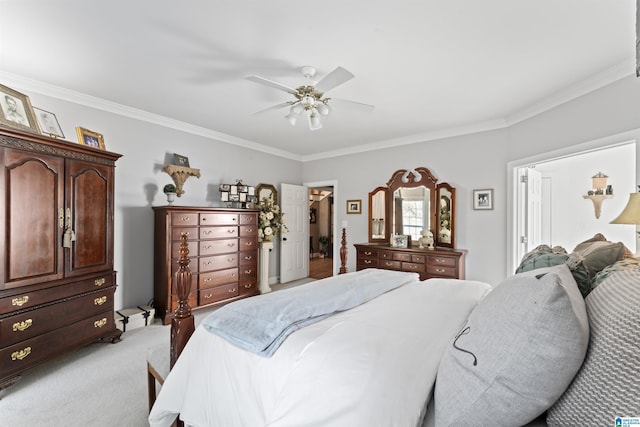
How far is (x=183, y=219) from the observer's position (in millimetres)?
3510

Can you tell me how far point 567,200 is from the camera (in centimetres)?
481

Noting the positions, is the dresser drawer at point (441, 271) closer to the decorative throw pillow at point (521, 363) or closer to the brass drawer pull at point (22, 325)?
the decorative throw pillow at point (521, 363)

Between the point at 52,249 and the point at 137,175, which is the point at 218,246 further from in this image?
the point at 52,249

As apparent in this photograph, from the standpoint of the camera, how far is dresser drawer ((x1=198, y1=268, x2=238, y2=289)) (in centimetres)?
371

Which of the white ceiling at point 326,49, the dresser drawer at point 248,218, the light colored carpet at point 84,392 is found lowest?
the light colored carpet at point 84,392

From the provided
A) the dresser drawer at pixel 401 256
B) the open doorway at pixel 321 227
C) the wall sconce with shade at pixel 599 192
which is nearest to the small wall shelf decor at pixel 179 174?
the dresser drawer at pixel 401 256

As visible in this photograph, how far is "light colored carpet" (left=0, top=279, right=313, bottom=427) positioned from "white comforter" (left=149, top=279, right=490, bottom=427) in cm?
63

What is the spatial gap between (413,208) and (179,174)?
11.4 feet

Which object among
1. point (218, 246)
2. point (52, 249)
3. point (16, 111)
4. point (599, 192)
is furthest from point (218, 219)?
point (599, 192)

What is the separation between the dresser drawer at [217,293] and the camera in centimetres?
371

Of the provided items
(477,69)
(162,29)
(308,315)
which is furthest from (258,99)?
(308,315)

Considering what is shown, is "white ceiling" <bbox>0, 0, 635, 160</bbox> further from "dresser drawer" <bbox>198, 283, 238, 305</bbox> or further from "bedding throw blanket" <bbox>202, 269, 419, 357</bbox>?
"dresser drawer" <bbox>198, 283, 238, 305</bbox>

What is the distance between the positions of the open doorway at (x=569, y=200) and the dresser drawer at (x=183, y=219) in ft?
13.3

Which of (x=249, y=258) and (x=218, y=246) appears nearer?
(x=218, y=246)
